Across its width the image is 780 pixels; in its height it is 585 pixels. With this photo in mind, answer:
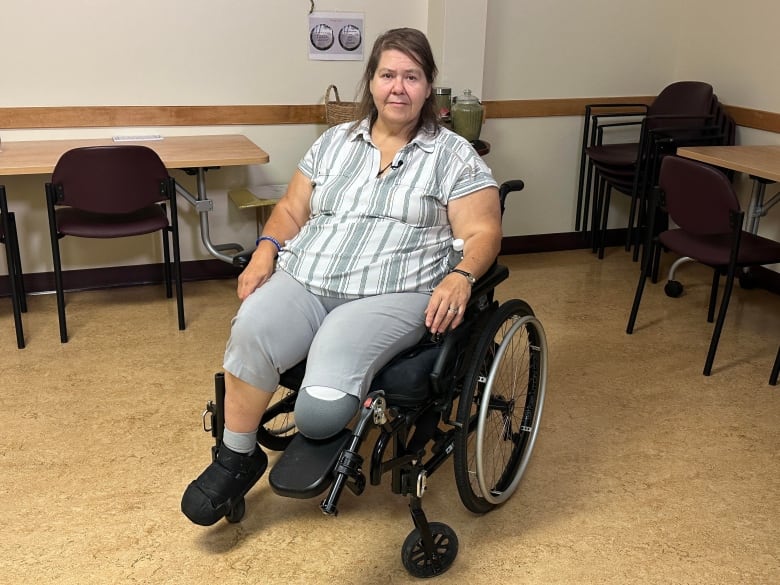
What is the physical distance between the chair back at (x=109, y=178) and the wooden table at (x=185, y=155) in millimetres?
82

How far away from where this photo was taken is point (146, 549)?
1.98m

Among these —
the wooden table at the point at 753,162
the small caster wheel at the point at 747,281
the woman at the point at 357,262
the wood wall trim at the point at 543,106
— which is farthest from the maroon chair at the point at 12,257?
the small caster wheel at the point at 747,281

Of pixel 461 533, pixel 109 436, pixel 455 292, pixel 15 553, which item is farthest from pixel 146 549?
pixel 455 292

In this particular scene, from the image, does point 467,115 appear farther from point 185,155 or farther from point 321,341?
point 321,341

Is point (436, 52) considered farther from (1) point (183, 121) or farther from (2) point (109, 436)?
(2) point (109, 436)

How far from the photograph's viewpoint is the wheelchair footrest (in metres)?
1.69

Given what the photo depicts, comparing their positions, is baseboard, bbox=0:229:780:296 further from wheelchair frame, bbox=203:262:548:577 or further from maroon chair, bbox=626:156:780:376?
wheelchair frame, bbox=203:262:548:577

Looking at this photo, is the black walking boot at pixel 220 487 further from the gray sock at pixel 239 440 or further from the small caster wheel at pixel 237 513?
the small caster wheel at pixel 237 513

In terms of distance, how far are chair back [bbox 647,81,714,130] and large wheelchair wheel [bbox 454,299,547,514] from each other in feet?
6.08

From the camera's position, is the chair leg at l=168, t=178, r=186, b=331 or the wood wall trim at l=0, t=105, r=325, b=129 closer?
the chair leg at l=168, t=178, r=186, b=331

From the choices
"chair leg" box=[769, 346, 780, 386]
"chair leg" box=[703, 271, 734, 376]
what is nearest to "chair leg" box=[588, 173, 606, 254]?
"chair leg" box=[703, 271, 734, 376]

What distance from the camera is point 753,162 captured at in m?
3.17

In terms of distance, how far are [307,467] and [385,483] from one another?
2.00 ft

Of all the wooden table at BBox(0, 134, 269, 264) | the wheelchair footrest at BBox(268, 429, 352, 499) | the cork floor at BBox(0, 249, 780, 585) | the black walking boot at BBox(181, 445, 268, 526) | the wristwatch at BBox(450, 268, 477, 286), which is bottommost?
the cork floor at BBox(0, 249, 780, 585)
